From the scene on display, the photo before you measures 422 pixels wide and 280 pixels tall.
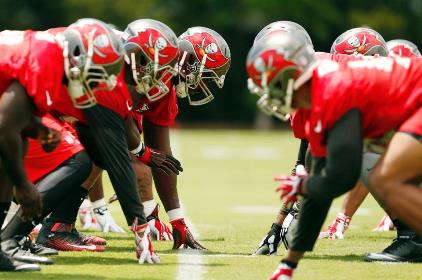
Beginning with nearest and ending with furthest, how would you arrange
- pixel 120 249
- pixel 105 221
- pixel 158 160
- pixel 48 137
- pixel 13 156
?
1. pixel 13 156
2. pixel 48 137
3. pixel 158 160
4. pixel 120 249
5. pixel 105 221

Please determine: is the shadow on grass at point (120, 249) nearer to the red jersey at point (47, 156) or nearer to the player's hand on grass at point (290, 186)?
the red jersey at point (47, 156)

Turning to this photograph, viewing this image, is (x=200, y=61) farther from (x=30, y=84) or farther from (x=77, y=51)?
(x=30, y=84)

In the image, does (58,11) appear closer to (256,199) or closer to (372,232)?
(256,199)

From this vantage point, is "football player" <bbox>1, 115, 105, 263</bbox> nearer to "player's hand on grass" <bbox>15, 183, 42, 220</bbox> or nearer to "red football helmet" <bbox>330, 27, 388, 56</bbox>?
"player's hand on grass" <bbox>15, 183, 42, 220</bbox>

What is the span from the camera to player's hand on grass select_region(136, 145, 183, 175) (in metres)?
7.50

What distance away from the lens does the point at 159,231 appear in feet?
28.0

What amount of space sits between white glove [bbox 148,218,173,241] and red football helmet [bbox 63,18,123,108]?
7.72 ft

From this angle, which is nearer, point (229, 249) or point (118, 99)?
point (118, 99)

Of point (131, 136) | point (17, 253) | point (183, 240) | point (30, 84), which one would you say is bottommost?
point (183, 240)

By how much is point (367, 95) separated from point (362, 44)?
3.28 m

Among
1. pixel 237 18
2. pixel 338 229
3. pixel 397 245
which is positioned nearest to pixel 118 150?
pixel 397 245

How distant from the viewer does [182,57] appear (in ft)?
26.8

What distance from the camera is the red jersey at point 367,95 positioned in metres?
5.53

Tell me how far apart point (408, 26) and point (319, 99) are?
3814cm
